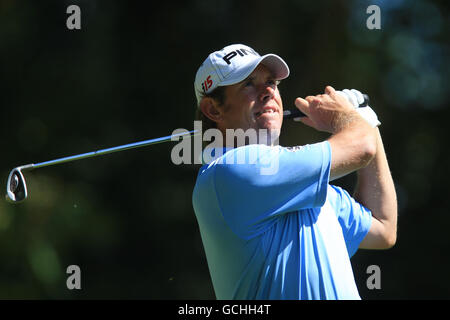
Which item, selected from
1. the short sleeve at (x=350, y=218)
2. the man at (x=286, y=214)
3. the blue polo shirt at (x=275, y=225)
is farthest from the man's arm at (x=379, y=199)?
the blue polo shirt at (x=275, y=225)

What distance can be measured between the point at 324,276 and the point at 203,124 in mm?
733

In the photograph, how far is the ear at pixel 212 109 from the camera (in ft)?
7.48

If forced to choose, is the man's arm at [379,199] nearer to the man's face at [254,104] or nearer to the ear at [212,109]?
the man's face at [254,104]

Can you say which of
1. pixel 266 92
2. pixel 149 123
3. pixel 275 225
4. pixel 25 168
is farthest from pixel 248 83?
pixel 149 123

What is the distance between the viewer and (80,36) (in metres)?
6.72

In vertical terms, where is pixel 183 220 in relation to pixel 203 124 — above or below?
below

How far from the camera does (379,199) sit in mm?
2359

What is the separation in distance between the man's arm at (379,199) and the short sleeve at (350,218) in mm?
60

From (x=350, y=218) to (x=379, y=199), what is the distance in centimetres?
18

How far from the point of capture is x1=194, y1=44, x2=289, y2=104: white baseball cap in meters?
2.22

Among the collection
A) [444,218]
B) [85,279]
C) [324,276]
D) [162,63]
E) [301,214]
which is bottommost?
[85,279]
